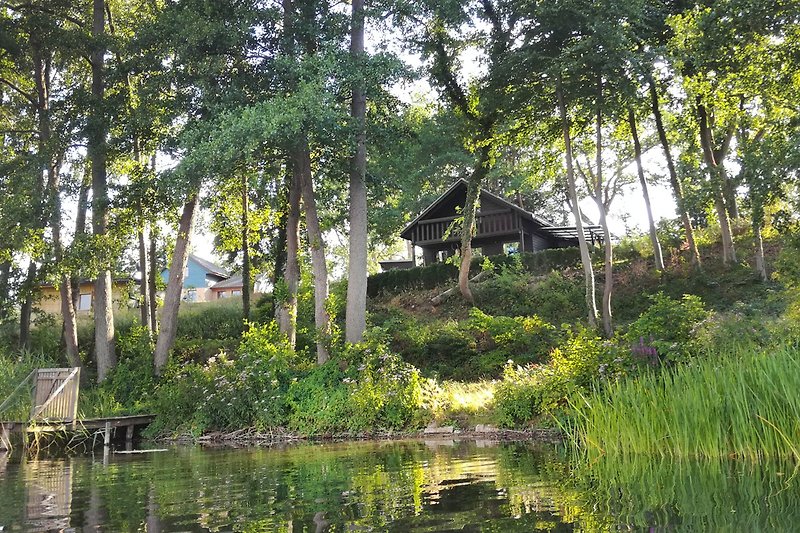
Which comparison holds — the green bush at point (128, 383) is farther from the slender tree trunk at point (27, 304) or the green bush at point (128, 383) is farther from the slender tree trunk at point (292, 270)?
the slender tree trunk at point (292, 270)

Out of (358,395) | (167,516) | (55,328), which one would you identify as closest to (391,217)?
(358,395)

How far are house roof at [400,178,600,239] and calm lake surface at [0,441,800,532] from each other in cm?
2836

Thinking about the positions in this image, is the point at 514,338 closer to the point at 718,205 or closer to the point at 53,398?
the point at 718,205

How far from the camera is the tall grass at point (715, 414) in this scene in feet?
20.5

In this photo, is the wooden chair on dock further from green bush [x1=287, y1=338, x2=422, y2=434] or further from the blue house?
the blue house

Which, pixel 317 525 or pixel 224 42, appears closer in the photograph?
pixel 317 525

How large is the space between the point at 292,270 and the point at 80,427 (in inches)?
309

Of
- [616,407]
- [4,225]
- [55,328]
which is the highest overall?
[4,225]

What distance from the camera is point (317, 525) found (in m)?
5.00

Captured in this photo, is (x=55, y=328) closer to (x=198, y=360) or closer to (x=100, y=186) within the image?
(x=198, y=360)

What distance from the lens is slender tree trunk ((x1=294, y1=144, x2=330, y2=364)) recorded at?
57.9 ft

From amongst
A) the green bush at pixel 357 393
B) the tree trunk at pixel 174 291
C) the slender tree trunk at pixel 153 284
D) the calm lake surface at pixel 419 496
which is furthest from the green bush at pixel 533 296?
the calm lake surface at pixel 419 496

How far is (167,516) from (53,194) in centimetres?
1777

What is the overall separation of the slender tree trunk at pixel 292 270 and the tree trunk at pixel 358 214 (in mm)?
2197
